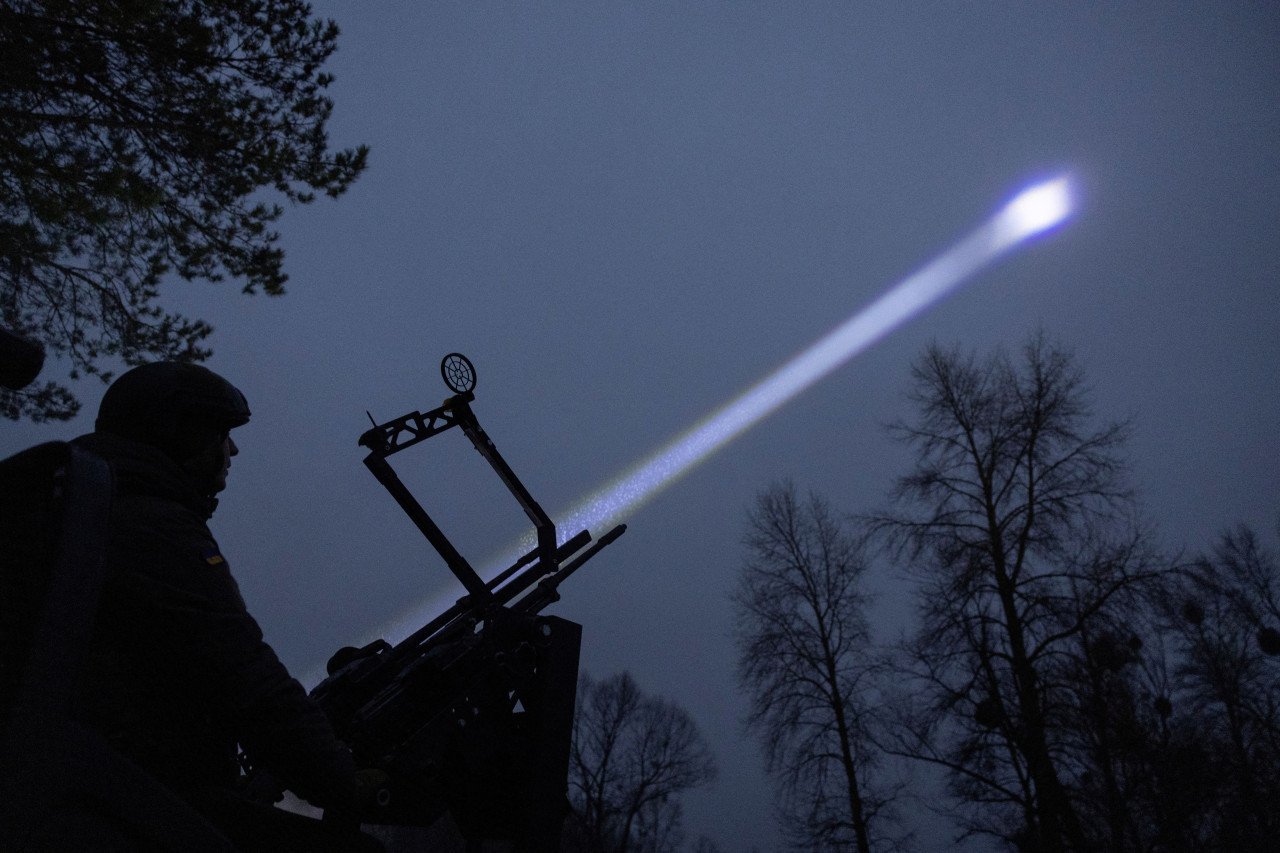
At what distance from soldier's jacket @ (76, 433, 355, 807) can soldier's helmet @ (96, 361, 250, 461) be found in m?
0.25

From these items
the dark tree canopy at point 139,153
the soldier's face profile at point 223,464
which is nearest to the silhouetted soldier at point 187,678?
the soldier's face profile at point 223,464

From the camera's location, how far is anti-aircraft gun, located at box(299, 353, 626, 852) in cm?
331

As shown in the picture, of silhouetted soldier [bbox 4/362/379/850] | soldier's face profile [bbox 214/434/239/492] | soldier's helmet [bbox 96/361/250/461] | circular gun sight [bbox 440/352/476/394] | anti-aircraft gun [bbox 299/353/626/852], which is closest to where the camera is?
silhouetted soldier [bbox 4/362/379/850]

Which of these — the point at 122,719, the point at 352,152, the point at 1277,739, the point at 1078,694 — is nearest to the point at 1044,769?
the point at 1078,694

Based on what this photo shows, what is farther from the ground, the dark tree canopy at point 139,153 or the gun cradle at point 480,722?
the dark tree canopy at point 139,153

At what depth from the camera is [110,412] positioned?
7.79 ft

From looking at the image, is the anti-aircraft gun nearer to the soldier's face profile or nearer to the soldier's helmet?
the soldier's face profile

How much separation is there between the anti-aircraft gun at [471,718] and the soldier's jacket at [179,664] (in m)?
1.07

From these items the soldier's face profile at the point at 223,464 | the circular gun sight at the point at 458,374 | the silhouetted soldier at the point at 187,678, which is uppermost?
the circular gun sight at the point at 458,374

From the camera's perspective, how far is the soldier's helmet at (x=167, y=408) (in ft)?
7.79

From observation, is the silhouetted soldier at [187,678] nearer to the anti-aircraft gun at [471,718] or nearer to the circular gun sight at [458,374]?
the anti-aircraft gun at [471,718]

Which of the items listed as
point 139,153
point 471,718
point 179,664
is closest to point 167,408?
point 179,664

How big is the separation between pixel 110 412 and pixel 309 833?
1419mm

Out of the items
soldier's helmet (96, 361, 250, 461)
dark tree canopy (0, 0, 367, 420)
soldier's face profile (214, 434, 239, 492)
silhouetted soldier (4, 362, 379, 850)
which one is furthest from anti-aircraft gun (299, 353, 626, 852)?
dark tree canopy (0, 0, 367, 420)
